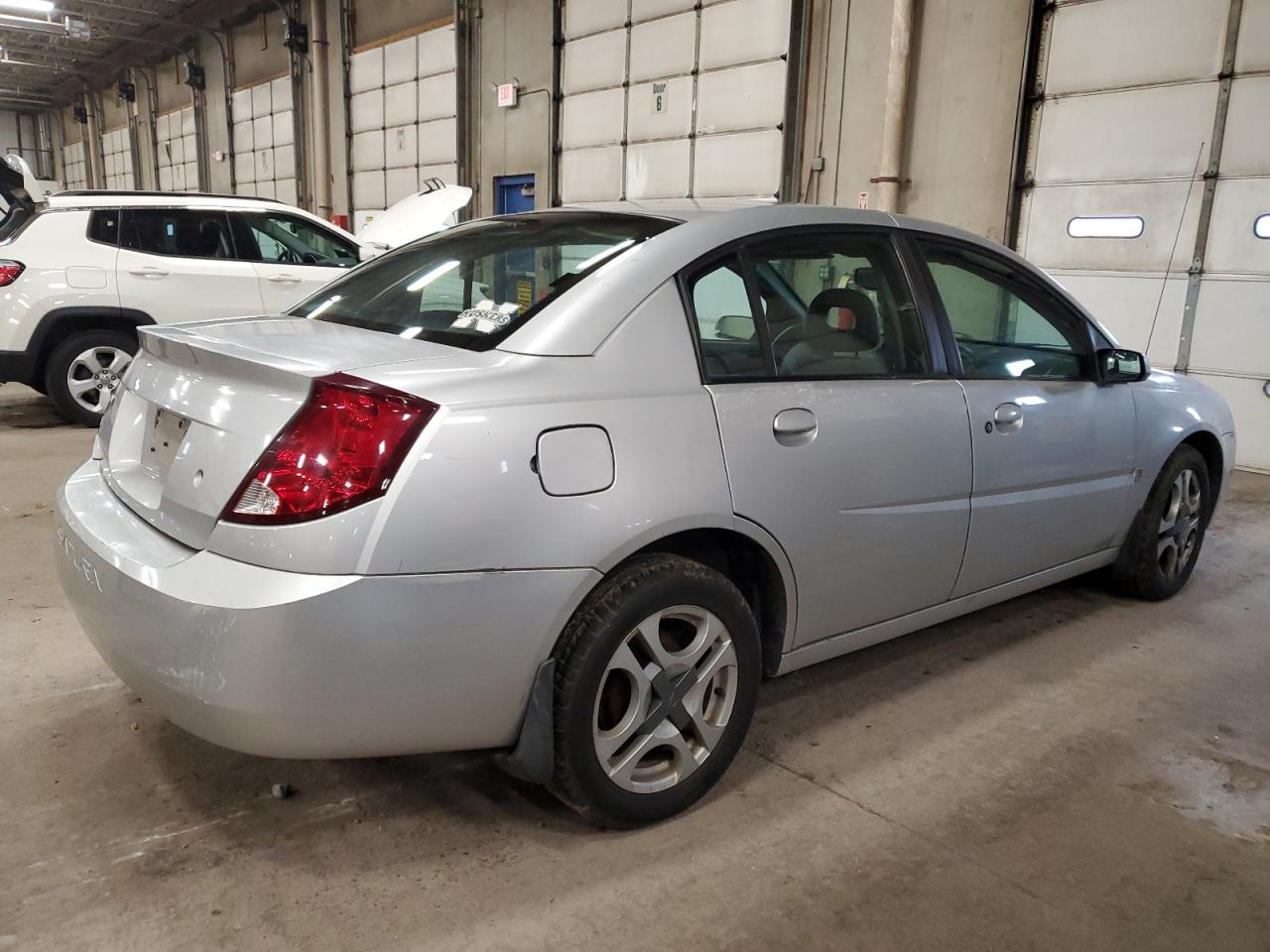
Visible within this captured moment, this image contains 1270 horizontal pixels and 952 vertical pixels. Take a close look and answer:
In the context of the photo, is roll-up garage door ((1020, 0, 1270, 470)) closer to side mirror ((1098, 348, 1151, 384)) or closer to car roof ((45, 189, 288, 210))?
side mirror ((1098, 348, 1151, 384))

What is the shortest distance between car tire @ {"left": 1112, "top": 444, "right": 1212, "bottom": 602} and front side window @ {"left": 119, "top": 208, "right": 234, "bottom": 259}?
20.2 feet

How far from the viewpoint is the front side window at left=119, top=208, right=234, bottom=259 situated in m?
6.52

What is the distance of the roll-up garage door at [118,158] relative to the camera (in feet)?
81.7

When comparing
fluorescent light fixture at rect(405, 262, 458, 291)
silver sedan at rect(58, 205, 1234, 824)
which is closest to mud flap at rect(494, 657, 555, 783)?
silver sedan at rect(58, 205, 1234, 824)

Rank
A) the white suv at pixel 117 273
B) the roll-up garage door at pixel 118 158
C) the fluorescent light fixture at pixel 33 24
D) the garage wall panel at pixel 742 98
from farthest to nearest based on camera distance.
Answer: the roll-up garage door at pixel 118 158
the fluorescent light fixture at pixel 33 24
the garage wall panel at pixel 742 98
the white suv at pixel 117 273

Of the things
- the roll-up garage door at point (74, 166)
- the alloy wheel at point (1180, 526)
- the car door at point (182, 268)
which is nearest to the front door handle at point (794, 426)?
the alloy wheel at point (1180, 526)

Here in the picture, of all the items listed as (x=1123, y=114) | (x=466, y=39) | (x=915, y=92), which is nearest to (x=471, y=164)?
(x=466, y=39)

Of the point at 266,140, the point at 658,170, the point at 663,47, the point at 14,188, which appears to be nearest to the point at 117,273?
the point at 14,188

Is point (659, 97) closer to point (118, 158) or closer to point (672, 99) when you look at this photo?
point (672, 99)

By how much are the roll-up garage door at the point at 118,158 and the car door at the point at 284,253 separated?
827 inches

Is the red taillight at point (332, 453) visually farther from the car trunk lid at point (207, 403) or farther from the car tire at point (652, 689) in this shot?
the car tire at point (652, 689)

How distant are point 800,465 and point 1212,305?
241 inches

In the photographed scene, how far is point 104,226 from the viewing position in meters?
6.43

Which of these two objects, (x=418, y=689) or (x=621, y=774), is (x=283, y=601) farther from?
(x=621, y=774)
